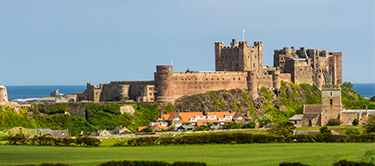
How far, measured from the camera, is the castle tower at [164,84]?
11519cm

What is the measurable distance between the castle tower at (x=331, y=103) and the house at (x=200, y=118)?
18.3 metres

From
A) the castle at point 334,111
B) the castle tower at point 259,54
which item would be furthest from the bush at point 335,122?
the castle tower at point 259,54

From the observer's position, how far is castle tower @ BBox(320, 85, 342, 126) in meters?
92.3

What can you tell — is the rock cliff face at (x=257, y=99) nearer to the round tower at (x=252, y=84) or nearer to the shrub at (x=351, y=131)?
the round tower at (x=252, y=84)

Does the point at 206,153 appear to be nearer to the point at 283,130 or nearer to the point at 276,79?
the point at 283,130

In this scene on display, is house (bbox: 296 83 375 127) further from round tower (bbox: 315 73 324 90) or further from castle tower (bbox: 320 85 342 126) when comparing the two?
round tower (bbox: 315 73 324 90)

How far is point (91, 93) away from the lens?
400ft

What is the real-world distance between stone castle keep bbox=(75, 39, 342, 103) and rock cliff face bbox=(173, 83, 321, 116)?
1478 millimetres

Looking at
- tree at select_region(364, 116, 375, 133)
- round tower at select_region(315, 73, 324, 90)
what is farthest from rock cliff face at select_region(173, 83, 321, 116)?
tree at select_region(364, 116, 375, 133)

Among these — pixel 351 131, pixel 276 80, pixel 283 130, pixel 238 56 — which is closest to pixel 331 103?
pixel 351 131

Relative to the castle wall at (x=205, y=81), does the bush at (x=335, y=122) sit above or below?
below

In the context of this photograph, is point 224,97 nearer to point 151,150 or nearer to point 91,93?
point 91,93

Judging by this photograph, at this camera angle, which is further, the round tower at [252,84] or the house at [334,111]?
the round tower at [252,84]

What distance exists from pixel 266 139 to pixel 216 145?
588cm
